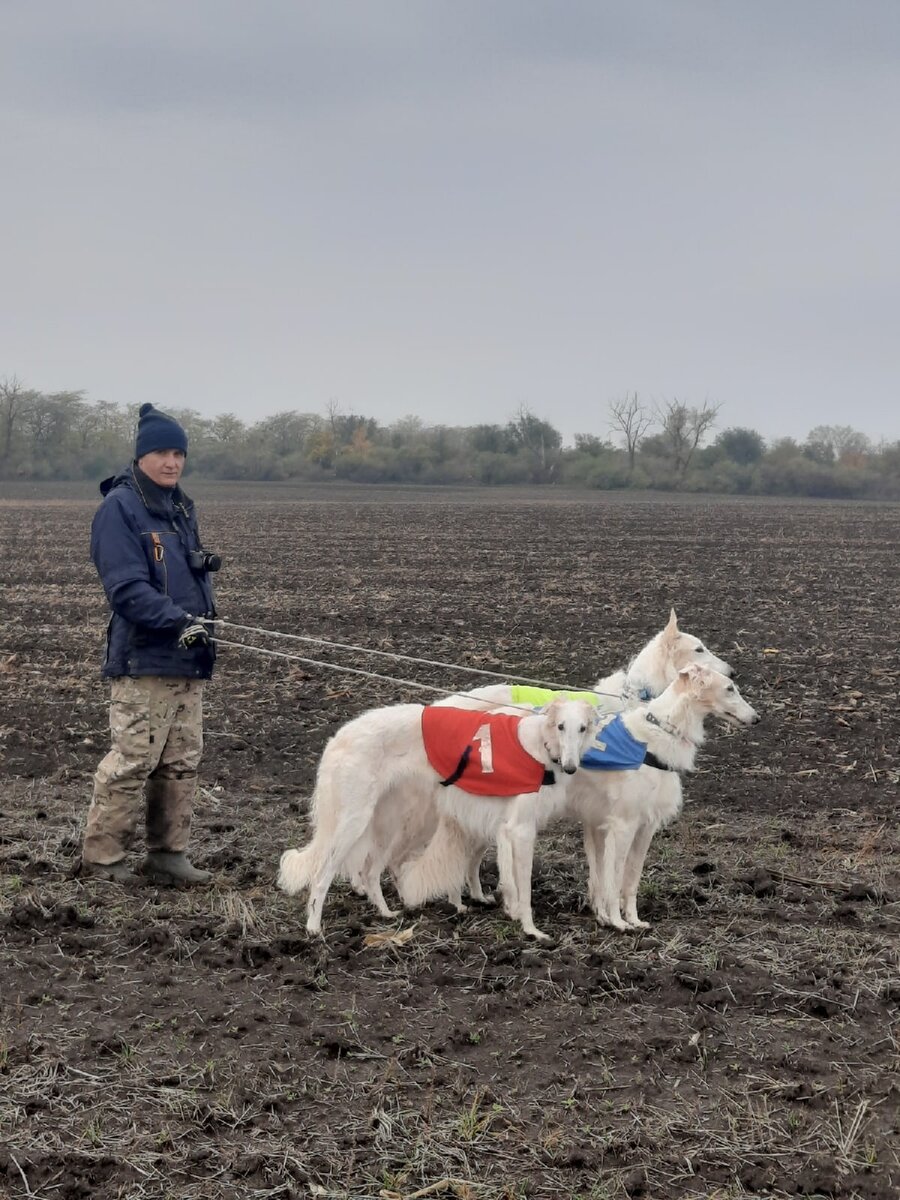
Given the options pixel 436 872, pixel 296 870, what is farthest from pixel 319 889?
pixel 436 872

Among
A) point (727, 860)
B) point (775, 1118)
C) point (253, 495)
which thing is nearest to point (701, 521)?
point (253, 495)

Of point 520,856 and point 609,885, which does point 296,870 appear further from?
point 609,885

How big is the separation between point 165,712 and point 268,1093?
2.73m

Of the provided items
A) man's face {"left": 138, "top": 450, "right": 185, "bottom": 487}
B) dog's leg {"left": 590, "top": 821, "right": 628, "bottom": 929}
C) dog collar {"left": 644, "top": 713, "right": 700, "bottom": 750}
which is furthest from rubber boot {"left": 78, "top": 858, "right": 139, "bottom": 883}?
dog collar {"left": 644, "top": 713, "right": 700, "bottom": 750}

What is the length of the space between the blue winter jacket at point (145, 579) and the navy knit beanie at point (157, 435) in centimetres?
16

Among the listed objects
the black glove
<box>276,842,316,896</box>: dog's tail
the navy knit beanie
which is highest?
the navy knit beanie

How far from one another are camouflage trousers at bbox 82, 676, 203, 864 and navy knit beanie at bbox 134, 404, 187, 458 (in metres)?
1.30

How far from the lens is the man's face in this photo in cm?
669

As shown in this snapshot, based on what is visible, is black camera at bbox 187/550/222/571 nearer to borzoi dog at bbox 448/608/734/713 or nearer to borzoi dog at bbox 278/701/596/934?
borzoi dog at bbox 278/701/596/934

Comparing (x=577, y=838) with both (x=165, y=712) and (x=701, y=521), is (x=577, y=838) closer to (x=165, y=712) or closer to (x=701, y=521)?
(x=165, y=712)

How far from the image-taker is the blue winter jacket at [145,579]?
255 inches

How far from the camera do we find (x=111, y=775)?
6.64 meters

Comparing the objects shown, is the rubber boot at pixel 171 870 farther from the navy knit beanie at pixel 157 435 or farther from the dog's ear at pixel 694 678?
the dog's ear at pixel 694 678

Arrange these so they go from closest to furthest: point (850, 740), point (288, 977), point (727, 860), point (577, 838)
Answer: point (288, 977)
point (727, 860)
point (577, 838)
point (850, 740)
